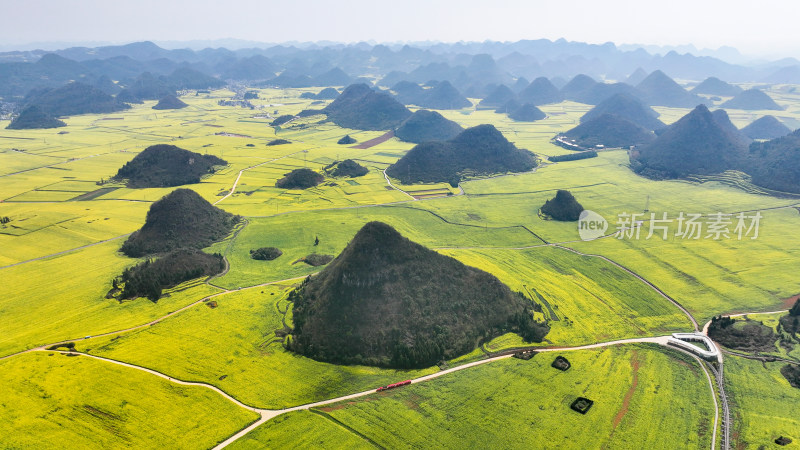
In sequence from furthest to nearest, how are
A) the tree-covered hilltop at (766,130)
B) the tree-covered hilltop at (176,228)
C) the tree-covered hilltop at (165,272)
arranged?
1. the tree-covered hilltop at (766,130)
2. the tree-covered hilltop at (176,228)
3. the tree-covered hilltop at (165,272)

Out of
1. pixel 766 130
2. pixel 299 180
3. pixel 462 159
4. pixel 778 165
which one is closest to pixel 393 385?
pixel 299 180

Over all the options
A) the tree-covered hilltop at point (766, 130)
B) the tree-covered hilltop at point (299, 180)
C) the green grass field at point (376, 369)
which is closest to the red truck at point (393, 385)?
the green grass field at point (376, 369)

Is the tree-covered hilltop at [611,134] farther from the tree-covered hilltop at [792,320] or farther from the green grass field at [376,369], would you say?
the tree-covered hilltop at [792,320]

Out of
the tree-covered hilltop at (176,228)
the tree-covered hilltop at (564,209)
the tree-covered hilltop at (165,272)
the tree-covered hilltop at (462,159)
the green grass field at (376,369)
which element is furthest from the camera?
the tree-covered hilltop at (462,159)

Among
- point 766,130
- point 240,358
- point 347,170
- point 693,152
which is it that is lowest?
point 240,358

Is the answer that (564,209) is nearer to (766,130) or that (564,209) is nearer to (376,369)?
(376,369)

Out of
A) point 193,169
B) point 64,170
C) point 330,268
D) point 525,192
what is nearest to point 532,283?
point 330,268

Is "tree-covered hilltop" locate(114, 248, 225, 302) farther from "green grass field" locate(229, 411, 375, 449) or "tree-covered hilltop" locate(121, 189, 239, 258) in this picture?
"green grass field" locate(229, 411, 375, 449)
